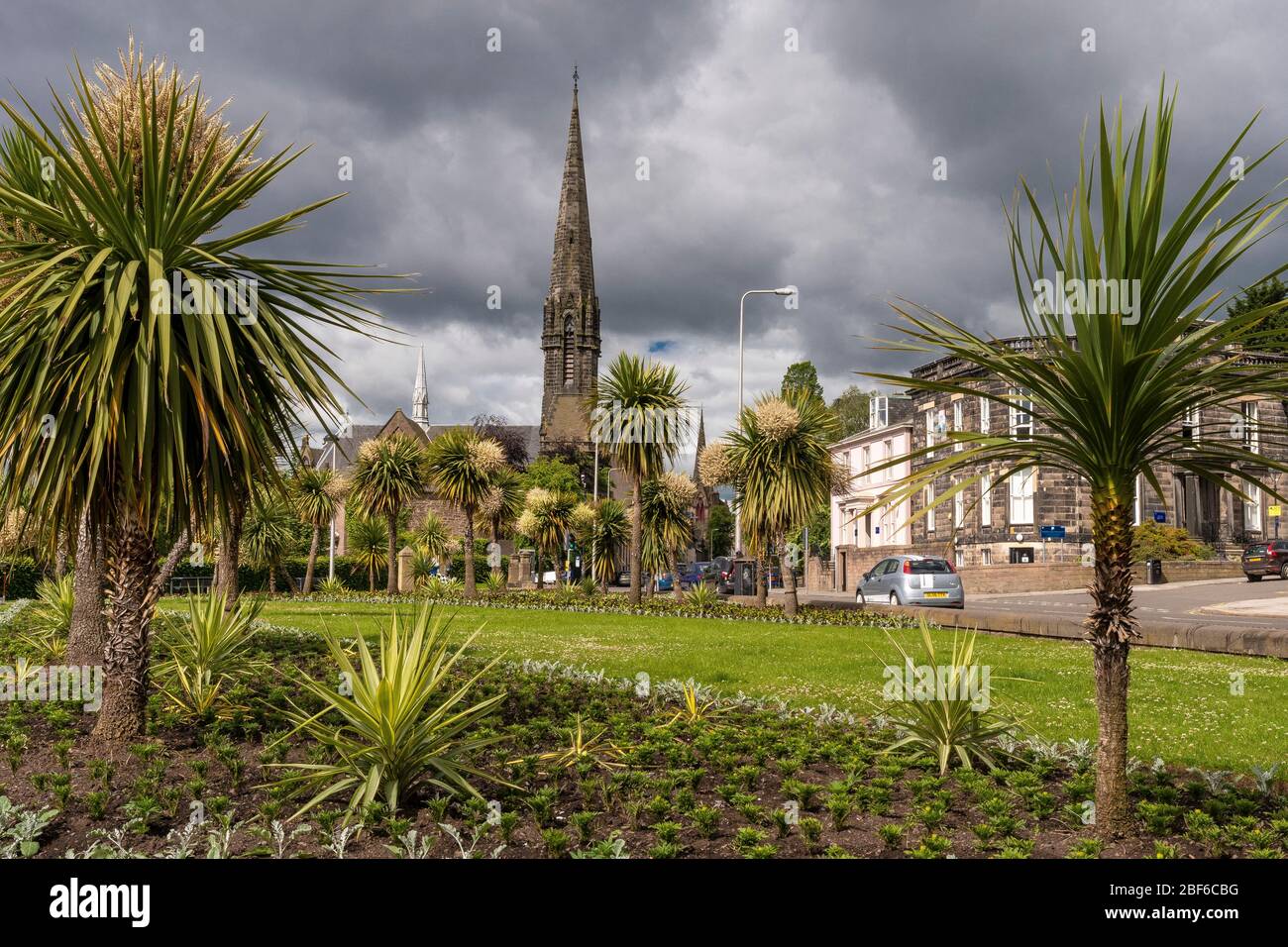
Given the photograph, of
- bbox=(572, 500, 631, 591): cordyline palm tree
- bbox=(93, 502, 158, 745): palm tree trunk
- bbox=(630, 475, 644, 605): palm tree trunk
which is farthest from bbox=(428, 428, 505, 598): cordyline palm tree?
bbox=(93, 502, 158, 745): palm tree trunk

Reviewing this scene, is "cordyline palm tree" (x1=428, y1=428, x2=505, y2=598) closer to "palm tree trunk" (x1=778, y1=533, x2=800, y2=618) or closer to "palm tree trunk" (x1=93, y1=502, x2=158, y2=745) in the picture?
"palm tree trunk" (x1=778, y1=533, x2=800, y2=618)

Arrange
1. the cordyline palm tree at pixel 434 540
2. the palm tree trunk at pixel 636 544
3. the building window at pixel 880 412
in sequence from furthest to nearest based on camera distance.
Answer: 1. the building window at pixel 880 412
2. the cordyline palm tree at pixel 434 540
3. the palm tree trunk at pixel 636 544

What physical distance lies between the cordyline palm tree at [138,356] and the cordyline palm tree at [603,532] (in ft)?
75.7

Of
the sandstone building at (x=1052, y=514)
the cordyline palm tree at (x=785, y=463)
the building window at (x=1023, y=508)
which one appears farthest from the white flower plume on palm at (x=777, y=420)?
the building window at (x=1023, y=508)

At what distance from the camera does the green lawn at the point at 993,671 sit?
7.15 m

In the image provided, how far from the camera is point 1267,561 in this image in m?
34.3

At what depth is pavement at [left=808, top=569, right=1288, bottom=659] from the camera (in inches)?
503

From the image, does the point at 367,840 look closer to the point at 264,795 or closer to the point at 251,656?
the point at 264,795

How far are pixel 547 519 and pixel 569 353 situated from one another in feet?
232

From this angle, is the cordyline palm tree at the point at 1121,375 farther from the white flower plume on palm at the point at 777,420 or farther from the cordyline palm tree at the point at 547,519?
the cordyline palm tree at the point at 547,519

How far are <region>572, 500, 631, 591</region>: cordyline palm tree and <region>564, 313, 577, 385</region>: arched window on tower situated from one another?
7017 centimetres

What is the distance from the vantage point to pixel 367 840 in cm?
462
